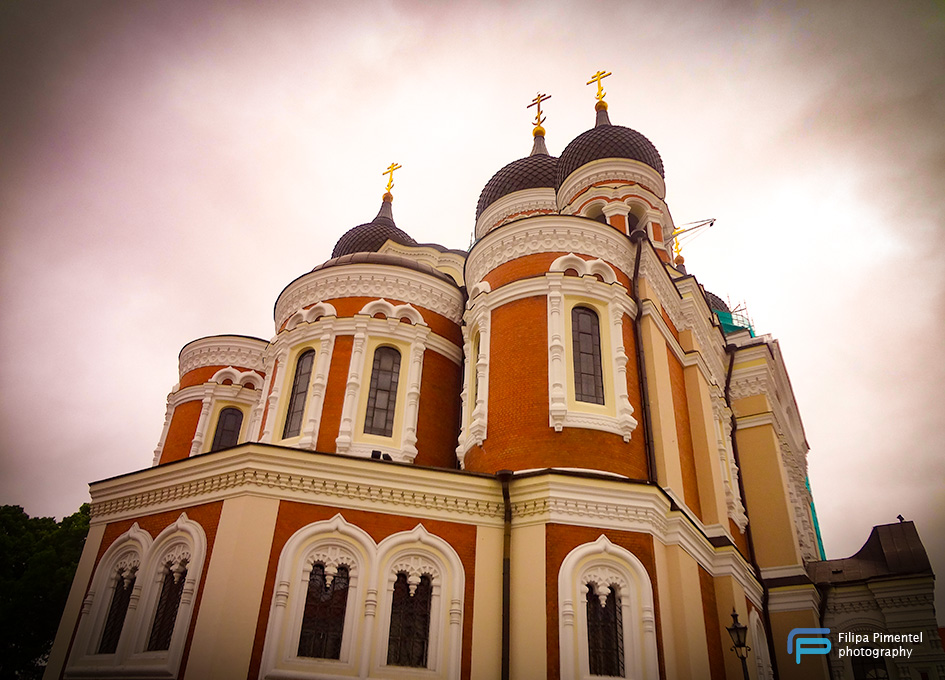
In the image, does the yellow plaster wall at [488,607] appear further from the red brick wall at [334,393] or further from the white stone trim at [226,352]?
the white stone trim at [226,352]

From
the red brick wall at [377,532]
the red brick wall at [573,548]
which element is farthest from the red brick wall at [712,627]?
the red brick wall at [377,532]

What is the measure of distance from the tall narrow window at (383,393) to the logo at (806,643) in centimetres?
1051

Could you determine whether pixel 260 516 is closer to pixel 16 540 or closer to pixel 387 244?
pixel 387 244

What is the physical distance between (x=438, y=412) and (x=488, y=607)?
240 inches

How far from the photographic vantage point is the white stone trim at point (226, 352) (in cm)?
2131

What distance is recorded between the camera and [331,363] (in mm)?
16547

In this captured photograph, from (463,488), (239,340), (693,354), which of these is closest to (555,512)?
(463,488)

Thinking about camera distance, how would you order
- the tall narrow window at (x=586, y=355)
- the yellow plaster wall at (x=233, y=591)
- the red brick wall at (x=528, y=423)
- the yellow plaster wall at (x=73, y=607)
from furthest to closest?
the tall narrow window at (x=586, y=355), the red brick wall at (x=528, y=423), the yellow plaster wall at (x=73, y=607), the yellow plaster wall at (x=233, y=591)

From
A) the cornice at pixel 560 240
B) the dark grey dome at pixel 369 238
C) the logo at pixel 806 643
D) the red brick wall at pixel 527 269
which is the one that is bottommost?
the logo at pixel 806 643

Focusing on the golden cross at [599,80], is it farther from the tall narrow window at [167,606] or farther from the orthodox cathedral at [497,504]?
the tall narrow window at [167,606]

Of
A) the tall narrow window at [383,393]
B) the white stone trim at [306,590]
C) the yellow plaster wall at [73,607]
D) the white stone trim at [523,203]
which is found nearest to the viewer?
the white stone trim at [306,590]

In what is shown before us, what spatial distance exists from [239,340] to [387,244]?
5.77 meters

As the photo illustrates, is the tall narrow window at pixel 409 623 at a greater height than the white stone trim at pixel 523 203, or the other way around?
the white stone trim at pixel 523 203

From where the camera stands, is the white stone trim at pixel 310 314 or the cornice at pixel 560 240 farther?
the white stone trim at pixel 310 314
